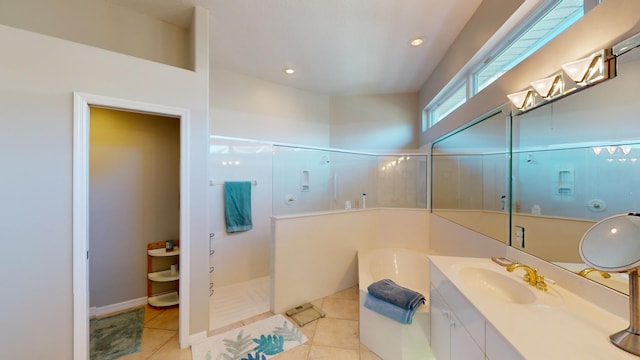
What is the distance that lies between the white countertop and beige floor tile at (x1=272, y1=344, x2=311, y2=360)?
1422 mm

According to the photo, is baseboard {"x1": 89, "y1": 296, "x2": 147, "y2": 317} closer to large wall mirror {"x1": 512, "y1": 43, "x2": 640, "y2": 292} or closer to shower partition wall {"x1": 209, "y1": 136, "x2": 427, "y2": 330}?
shower partition wall {"x1": 209, "y1": 136, "x2": 427, "y2": 330}

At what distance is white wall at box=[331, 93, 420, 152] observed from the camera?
4.04m

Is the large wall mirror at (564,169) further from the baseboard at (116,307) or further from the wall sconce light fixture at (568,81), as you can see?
the baseboard at (116,307)

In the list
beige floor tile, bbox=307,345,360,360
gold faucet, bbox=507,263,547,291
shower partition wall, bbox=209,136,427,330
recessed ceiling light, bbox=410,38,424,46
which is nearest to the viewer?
gold faucet, bbox=507,263,547,291

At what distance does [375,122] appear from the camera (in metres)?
4.13

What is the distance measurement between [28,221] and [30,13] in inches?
59.5

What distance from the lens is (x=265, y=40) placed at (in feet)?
8.57

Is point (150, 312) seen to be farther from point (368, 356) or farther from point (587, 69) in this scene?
point (587, 69)

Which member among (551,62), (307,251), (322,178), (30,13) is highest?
(30,13)

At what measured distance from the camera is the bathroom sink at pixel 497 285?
1272 mm

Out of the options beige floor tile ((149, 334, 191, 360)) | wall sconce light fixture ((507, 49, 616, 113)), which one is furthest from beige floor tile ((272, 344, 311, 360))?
wall sconce light fixture ((507, 49, 616, 113))

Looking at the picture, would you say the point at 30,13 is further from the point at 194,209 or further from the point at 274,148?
the point at 274,148

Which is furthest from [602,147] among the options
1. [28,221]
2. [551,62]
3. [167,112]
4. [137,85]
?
[28,221]

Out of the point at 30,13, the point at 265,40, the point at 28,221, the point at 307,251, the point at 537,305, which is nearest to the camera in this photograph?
the point at 537,305
